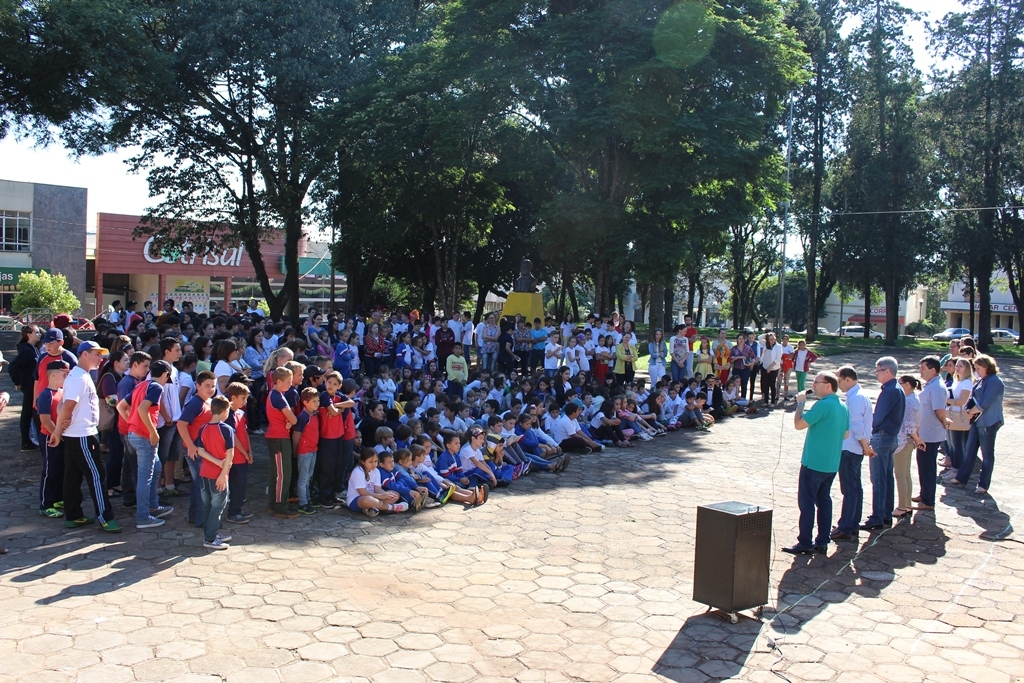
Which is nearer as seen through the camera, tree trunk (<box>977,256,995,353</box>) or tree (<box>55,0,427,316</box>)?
tree (<box>55,0,427,316</box>)

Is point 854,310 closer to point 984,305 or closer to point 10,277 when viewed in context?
point 984,305

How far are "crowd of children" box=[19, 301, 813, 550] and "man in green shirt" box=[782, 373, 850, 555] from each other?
3.71m

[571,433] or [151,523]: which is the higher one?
[571,433]

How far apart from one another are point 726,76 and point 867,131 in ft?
71.3

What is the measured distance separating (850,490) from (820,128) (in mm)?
37561

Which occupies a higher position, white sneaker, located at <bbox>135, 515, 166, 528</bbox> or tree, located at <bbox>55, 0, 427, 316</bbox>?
tree, located at <bbox>55, 0, 427, 316</bbox>

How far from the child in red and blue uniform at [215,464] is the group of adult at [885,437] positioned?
17.1 feet

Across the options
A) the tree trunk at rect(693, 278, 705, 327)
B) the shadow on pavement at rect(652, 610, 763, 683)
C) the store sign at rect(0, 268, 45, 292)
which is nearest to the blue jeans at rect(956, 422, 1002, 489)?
the shadow on pavement at rect(652, 610, 763, 683)

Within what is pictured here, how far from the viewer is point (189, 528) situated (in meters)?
8.11

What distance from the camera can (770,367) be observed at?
19094 mm

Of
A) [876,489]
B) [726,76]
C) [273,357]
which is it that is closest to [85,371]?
[273,357]

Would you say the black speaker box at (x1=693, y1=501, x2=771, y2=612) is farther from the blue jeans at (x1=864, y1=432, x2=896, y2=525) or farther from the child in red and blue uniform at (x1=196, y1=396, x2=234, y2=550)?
the child in red and blue uniform at (x1=196, y1=396, x2=234, y2=550)

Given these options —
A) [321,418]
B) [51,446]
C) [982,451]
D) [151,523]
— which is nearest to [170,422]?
[151,523]

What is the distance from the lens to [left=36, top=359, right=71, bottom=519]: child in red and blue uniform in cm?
762
